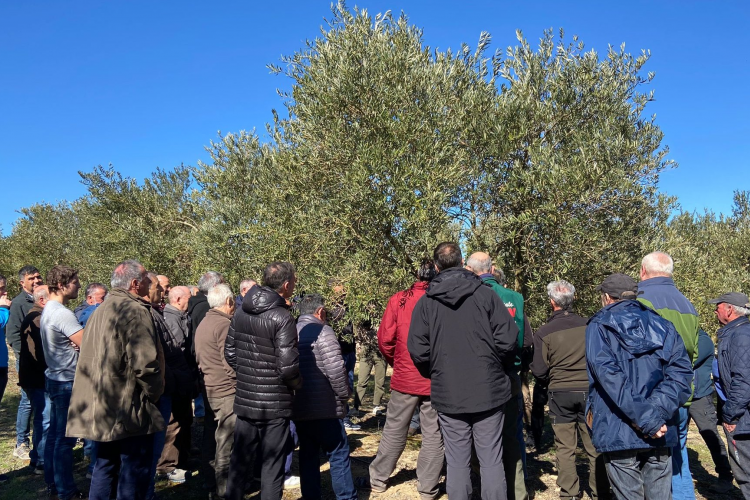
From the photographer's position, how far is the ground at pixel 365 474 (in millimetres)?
5457

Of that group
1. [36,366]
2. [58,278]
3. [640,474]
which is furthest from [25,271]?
[640,474]

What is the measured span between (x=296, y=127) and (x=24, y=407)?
5.75 meters

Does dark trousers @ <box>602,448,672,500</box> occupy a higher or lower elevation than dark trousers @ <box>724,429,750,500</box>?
higher

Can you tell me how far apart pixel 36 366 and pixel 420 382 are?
4.67 metres

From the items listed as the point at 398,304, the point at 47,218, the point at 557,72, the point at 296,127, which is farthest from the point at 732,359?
the point at 47,218

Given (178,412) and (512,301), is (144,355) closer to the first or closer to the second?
(178,412)

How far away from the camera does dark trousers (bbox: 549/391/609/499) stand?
5043 mm

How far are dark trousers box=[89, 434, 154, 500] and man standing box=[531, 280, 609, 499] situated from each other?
4.07 metres

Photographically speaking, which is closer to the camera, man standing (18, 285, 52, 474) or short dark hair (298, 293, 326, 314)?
short dark hair (298, 293, 326, 314)

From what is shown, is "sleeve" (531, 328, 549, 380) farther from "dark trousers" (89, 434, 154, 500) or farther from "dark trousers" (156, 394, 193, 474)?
"dark trousers" (156, 394, 193, 474)

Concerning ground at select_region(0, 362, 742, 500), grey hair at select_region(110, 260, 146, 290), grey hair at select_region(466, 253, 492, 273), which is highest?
grey hair at select_region(110, 260, 146, 290)

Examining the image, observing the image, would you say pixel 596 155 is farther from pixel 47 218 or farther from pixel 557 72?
pixel 47 218

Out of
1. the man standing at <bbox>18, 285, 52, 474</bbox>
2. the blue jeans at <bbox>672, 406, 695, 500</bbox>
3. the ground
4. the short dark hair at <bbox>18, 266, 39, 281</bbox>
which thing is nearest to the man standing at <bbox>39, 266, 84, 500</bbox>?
the ground

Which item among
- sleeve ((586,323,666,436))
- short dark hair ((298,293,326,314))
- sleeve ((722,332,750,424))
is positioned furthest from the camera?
short dark hair ((298,293,326,314))
